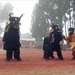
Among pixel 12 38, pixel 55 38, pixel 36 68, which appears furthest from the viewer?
pixel 55 38

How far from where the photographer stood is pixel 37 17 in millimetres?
40219

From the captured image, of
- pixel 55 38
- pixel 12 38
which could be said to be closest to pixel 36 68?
pixel 12 38

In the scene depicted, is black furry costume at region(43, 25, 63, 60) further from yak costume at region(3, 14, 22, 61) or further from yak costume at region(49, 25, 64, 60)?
yak costume at region(3, 14, 22, 61)

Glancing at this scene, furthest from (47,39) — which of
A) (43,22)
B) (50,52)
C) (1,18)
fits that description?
(1,18)

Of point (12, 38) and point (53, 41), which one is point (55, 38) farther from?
point (12, 38)

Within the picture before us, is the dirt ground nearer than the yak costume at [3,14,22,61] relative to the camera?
Yes

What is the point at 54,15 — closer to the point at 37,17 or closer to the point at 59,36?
the point at 37,17

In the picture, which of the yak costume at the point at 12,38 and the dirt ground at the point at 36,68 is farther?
the yak costume at the point at 12,38

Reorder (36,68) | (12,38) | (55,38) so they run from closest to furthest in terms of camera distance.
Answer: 1. (36,68)
2. (12,38)
3. (55,38)

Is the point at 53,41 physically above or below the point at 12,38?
below

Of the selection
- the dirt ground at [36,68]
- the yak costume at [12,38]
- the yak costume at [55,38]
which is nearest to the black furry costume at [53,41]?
the yak costume at [55,38]

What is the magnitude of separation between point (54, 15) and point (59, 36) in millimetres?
25556

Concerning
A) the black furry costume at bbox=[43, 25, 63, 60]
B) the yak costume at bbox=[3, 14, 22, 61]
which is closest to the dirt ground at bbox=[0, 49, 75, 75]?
the yak costume at bbox=[3, 14, 22, 61]

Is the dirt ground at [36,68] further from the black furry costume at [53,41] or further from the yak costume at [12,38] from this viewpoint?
the black furry costume at [53,41]
